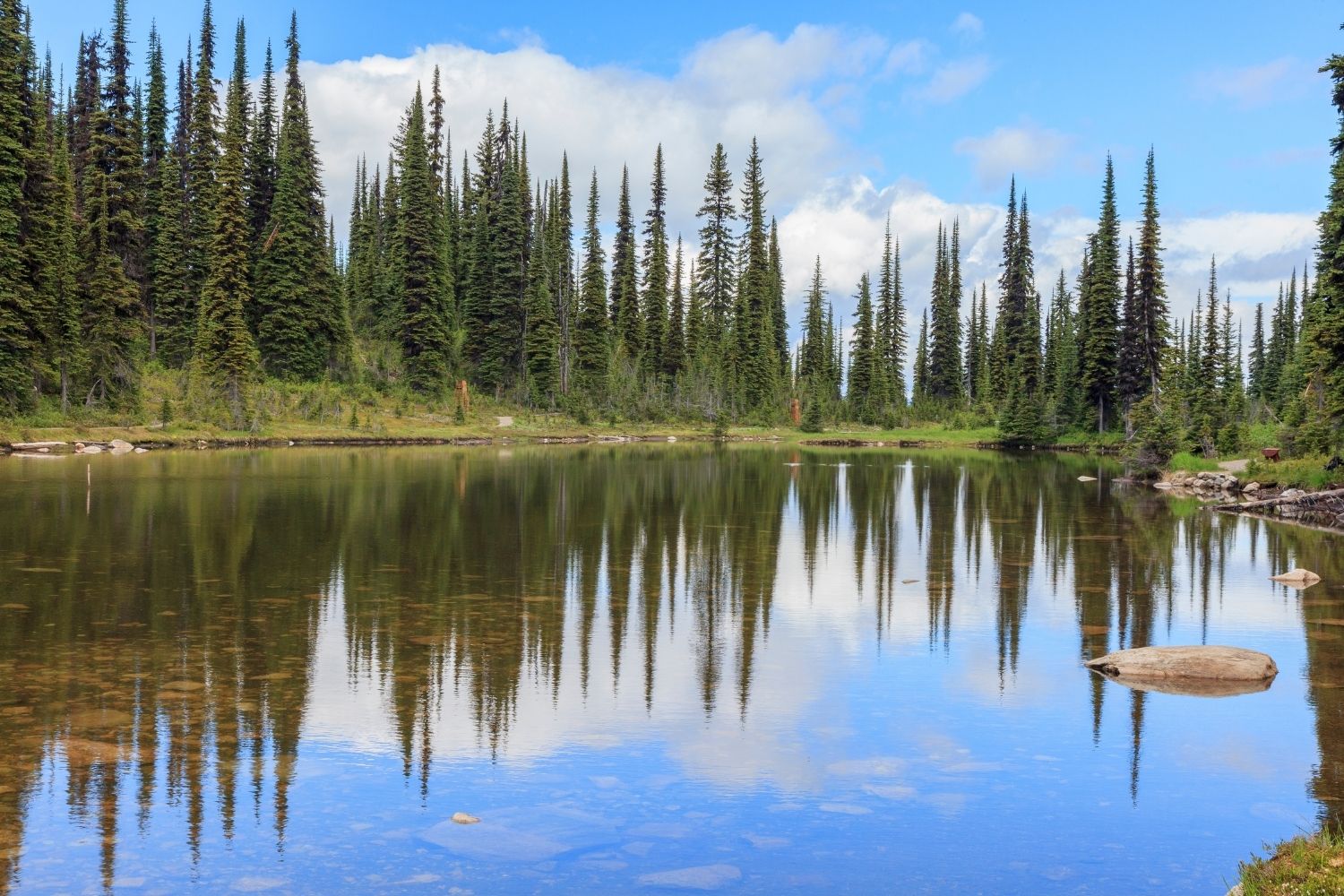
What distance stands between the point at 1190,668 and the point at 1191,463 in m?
40.3

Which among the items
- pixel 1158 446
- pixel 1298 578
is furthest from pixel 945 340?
pixel 1298 578

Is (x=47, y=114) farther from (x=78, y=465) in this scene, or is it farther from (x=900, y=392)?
(x=900, y=392)

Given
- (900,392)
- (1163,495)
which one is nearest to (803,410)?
(900,392)

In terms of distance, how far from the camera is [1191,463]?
50.7 meters

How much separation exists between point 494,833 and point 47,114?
8704 cm

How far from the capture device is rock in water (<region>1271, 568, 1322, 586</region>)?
21.6m

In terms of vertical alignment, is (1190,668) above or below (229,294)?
below

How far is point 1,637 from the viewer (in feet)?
47.9

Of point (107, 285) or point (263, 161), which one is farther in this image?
point (263, 161)

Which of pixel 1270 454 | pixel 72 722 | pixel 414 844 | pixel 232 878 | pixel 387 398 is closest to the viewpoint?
pixel 232 878

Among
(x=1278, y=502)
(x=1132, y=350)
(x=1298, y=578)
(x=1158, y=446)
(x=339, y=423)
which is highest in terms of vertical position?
(x=1132, y=350)

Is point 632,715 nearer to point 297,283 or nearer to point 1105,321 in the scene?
point 297,283

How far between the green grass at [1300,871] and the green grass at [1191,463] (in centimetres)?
4423

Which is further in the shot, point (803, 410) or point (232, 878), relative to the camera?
point (803, 410)
